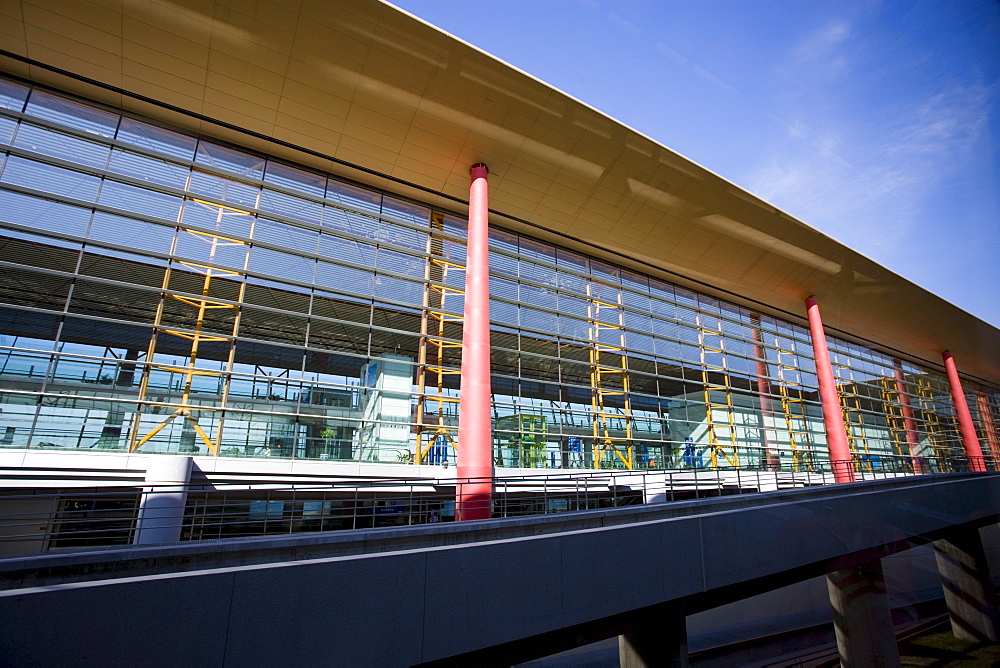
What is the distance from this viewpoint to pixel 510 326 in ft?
62.2

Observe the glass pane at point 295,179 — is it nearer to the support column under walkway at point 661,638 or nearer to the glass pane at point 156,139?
the glass pane at point 156,139

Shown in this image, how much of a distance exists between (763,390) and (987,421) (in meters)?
30.3

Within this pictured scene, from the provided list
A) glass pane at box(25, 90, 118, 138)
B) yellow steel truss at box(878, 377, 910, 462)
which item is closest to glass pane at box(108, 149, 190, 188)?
glass pane at box(25, 90, 118, 138)

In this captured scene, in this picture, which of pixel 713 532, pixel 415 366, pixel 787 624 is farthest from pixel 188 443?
pixel 787 624

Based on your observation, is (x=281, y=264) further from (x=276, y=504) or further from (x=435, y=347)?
(x=276, y=504)

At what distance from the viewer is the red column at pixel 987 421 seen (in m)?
40.3

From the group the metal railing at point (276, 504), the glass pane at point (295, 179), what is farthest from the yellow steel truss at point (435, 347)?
the glass pane at point (295, 179)

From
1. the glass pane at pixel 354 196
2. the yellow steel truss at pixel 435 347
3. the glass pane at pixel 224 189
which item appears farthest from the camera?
the glass pane at pixel 354 196

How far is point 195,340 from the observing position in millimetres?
13758

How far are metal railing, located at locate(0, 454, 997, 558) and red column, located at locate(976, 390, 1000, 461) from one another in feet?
80.0

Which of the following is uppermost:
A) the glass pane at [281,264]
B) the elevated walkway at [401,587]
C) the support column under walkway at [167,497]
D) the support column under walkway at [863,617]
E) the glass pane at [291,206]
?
the glass pane at [291,206]

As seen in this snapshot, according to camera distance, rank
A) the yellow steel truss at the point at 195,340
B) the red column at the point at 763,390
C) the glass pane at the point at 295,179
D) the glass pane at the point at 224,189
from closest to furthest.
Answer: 1. the yellow steel truss at the point at 195,340
2. the glass pane at the point at 224,189
3. the glass pane at the point at 295,179
4. the red column at the point at 763,390

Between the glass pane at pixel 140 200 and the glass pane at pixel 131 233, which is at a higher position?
the glass pane at pixel 140 200

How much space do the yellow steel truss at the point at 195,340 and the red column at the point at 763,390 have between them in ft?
71.9
